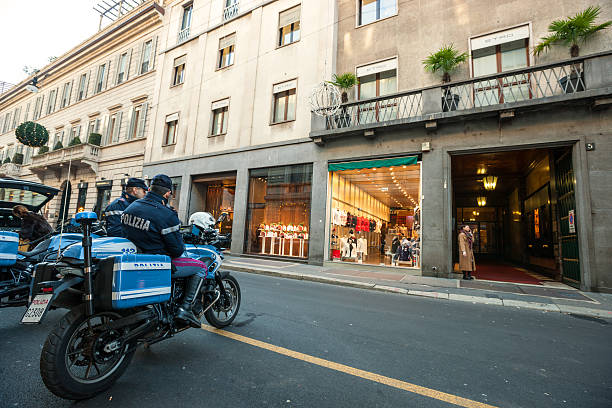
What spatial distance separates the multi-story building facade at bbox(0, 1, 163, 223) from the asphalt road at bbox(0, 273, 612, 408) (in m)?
17.7

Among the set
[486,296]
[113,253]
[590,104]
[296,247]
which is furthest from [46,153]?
[590,104]

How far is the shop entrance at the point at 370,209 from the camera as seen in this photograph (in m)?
10.8

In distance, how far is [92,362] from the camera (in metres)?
2.23

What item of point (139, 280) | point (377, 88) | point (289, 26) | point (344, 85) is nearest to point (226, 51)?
point (289, 26)

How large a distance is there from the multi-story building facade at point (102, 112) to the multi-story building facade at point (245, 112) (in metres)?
2.03

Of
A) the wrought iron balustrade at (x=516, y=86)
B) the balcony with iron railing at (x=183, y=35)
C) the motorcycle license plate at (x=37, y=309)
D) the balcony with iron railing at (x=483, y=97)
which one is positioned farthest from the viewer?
the balcony with iron railing at (x=183, y=35)

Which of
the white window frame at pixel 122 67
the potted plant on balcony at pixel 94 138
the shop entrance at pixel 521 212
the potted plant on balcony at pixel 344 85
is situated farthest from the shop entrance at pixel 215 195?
the white window frame at pixel 122 67

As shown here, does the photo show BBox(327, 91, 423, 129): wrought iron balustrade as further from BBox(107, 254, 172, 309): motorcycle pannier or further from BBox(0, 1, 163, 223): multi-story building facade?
BBox(0, 1, 163, 223): multi-story building facade

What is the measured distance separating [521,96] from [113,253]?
1153cm

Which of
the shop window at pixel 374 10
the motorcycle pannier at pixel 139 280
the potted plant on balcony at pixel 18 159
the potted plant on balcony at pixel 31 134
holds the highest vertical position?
the shop window at pixel 374 10

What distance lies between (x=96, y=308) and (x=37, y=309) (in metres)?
0.42

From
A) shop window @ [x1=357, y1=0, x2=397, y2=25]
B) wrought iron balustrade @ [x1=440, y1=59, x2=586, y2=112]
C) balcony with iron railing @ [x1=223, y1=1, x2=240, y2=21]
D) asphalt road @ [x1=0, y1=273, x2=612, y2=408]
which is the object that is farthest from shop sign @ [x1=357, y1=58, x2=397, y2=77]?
asphalt road @ [x1=0, y1=273, x2=612, y2=408]

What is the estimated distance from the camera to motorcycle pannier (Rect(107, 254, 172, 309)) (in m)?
2.24

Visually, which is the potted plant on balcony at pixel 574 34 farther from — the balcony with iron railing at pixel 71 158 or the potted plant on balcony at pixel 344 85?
the balcony with iron railing at pixel 71 158
